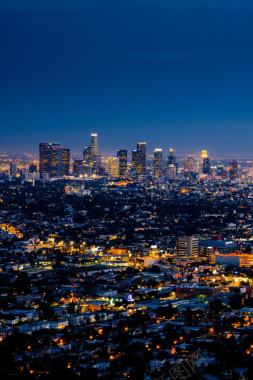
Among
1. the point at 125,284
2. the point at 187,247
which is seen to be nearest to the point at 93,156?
the point at 187,247

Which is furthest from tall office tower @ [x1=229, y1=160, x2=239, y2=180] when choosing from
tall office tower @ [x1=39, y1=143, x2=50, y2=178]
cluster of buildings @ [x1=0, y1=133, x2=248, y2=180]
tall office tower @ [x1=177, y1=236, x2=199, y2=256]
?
tall office tower @ [x1=177, y1=236, x2=199, y2=256]

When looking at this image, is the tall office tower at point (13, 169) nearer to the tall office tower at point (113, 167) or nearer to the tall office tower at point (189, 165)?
the tall office tower at point (113, 167)

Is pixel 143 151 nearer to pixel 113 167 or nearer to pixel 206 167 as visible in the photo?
pixel 113 167

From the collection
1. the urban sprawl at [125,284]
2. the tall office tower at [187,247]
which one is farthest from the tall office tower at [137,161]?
the tall office tower at [187,247]

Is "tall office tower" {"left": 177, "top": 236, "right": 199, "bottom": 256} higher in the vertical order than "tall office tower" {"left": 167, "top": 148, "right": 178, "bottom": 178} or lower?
lower

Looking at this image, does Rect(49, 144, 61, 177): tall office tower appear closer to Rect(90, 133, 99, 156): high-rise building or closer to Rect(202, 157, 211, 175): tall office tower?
Rect(90, 133, 99, 156): high-rise building

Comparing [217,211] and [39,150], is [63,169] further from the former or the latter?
[217,211]

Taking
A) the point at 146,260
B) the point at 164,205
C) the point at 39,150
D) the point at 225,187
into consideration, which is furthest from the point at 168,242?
the point at 39,150
